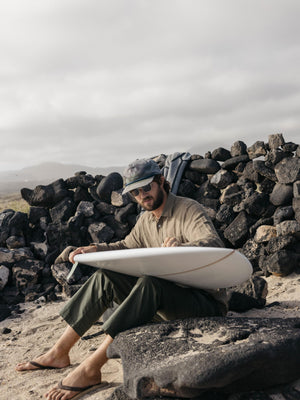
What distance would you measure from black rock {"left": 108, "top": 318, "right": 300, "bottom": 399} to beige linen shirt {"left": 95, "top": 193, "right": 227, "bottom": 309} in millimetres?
660

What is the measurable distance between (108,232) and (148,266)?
13.9ft

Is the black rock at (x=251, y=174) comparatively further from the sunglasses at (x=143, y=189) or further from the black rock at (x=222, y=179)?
the sunglasses at (x=143, y=189)

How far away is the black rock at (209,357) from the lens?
8.06 feet

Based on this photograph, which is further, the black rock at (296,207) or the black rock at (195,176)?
the black rock at (195,176)

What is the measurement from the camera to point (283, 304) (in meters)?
4.98

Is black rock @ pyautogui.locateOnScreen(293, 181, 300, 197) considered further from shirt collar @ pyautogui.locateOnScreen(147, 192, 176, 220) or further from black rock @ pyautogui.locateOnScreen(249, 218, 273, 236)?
shirt collar @ pyautogui.locateOnScreen(147, 192, 176, 220)

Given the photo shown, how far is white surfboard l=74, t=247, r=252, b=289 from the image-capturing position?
2945 millimetres

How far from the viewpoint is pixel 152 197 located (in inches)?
150

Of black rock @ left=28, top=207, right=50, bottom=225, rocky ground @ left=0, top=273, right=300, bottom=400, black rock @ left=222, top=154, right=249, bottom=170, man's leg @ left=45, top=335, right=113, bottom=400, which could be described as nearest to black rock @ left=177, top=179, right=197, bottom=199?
black rock @ left=222, top=154, right=249, bottom=170

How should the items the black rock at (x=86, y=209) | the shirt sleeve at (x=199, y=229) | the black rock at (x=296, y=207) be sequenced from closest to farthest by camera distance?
1. the shirt sleeve at (x=199, y=229)
2. the black rock at (x=296, y=207)
3. the black rock at (x=86, y=209)

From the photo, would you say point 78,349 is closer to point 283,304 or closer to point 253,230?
point 283,304

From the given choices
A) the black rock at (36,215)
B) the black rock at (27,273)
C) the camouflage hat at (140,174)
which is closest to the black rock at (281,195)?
the camouflage hat at (140,174)

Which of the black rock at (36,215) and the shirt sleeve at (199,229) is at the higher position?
the shirt sleeve at (199,229)

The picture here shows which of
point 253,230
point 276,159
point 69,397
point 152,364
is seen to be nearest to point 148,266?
point 152,364
